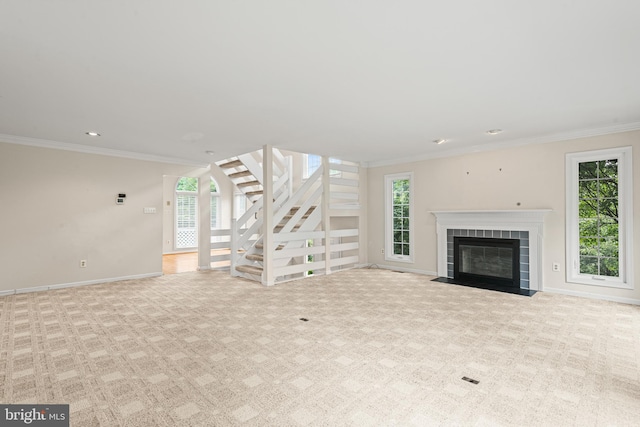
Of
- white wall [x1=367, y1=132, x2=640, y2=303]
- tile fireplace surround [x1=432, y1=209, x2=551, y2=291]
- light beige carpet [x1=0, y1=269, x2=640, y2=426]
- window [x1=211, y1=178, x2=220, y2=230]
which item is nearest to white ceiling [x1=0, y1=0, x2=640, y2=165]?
white wall [x1=367, y1=132, x2=640, y2=303]

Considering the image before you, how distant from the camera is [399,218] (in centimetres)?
690

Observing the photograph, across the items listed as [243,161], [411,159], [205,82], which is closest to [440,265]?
[411,159]

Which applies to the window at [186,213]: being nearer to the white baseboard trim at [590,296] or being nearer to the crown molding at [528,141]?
the crown molding at [528,141]

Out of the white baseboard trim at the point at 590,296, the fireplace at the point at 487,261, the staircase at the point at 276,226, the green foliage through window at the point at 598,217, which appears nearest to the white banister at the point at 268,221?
A: the staircase at the point at 276,226

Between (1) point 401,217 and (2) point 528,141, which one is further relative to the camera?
(1) point 401,217

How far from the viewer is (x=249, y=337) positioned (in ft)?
10.2

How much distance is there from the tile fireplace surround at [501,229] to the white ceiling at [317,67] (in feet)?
4.46

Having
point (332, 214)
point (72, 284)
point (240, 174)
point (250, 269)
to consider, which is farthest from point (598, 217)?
point (72, 284)

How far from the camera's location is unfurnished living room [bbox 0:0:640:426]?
201 centimetres

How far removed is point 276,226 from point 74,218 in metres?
3.45

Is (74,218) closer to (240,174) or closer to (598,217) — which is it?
(240,174)

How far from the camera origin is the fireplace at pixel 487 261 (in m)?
5.21

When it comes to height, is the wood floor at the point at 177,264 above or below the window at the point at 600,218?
below

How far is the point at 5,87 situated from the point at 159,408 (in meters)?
3.21
